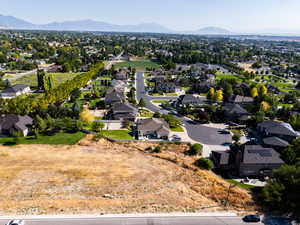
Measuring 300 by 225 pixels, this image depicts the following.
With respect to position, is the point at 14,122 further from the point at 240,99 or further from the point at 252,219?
the point at 240,99

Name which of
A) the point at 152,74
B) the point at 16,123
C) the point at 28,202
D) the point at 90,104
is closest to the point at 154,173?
the point at 28,202

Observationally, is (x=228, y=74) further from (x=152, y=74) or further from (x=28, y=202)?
(x=28, y=202)

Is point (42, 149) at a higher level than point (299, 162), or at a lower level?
lower

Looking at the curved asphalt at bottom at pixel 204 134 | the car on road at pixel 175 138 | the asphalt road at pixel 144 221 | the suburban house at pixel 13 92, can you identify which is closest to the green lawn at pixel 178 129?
the curved asphalt at bottom at pixel 204 134

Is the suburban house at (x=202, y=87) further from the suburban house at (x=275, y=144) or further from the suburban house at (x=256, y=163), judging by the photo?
the suburban house at (x=256, y=163)

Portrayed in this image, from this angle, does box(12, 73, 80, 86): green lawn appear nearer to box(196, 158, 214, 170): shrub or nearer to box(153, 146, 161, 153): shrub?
box(153, 146, 161, 153): shrub

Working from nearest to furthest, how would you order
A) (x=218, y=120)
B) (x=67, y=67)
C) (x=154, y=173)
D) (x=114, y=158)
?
1. (x=154, y=173)
2. (x=114, y=158)
3. (x=218, y=120)
4. (x=67, y=67)
